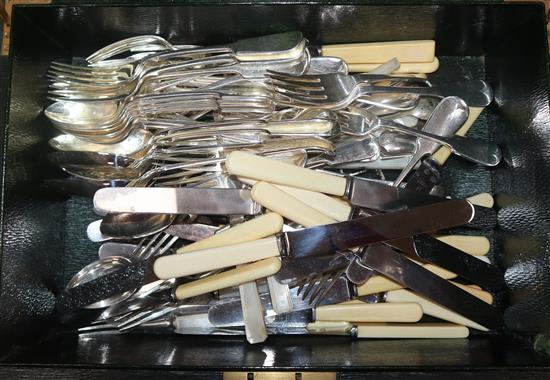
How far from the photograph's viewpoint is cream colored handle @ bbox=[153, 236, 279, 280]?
907 millimetres

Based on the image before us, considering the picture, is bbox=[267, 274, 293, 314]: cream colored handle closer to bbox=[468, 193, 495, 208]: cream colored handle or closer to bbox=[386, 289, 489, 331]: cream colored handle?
bbox=[386, 289, 489, 331]: cream colored handle

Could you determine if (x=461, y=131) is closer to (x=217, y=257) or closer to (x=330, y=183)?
(x=330, y=183)

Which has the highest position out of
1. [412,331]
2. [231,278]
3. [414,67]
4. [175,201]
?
[414,67]

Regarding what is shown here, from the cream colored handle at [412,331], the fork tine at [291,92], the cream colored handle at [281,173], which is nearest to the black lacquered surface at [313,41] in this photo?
the cream colored handle at [412,331]

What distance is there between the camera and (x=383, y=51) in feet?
3.44

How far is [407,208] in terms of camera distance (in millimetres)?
946

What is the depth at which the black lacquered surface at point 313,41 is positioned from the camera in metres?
0.92

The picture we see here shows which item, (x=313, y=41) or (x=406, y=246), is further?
(x=313, y=41)

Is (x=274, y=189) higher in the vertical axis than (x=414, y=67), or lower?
lower

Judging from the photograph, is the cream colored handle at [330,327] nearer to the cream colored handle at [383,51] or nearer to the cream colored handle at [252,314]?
the cream colored handle at [252,314]

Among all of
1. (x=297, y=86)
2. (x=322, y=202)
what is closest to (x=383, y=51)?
(x=297, y=86)

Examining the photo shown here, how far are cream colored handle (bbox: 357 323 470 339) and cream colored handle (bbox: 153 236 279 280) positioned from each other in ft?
0.68

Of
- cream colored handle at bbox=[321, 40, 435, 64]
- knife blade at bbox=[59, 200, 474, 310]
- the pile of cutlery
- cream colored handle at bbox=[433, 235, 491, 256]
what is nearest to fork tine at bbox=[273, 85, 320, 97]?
the pile of cutlery

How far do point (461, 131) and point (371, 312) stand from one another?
0.37 meters
